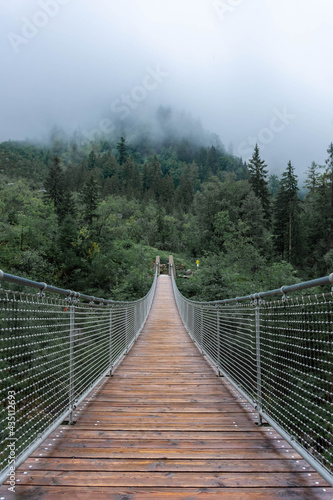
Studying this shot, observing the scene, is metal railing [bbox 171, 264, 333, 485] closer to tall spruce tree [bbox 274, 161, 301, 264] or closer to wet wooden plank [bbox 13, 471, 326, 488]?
wet wooden plank [bbox 13, 471, 326, 488]

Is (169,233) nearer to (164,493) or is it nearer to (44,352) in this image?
(44,352)

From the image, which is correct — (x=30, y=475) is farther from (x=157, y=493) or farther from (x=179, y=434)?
(x=179, y=434)

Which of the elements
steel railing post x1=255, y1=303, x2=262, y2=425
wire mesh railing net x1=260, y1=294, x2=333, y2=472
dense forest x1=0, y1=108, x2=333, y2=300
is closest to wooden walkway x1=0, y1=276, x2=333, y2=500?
steel railing post x1=255, y1=303, x2=262, y2=425

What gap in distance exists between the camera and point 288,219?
3067 centimetres

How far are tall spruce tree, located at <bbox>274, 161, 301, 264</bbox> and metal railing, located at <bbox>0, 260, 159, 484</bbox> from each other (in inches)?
1065

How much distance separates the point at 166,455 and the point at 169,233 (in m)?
34.7

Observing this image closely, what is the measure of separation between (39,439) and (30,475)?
33 cm

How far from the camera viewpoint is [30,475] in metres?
1.82

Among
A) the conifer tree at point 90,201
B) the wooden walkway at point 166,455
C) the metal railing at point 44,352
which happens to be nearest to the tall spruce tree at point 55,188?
the conifer tree at point 90,201

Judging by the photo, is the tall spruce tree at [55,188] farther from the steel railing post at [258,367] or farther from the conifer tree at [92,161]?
the conifer tree at [92,161]

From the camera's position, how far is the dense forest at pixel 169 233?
16766mm

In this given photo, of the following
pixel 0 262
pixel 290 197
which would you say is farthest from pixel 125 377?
pixel 290 197

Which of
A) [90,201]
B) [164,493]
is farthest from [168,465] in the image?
[90,201]

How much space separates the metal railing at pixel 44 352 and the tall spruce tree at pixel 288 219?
27046 mm
